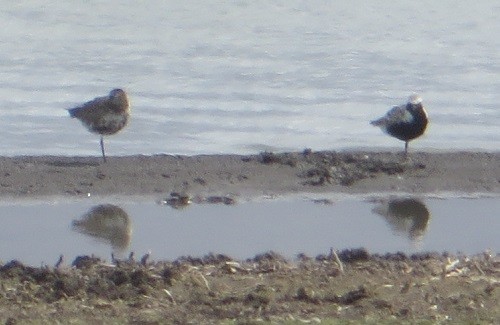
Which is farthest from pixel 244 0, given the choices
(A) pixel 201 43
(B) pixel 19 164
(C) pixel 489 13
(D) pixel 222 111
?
(B) pixel 19 164

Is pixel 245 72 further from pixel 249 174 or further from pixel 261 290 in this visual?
pixel 261 290

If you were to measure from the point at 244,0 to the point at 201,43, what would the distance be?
8890 mm

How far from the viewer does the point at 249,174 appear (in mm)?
12930

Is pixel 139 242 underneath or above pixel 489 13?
underneath

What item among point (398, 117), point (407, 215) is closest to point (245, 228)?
point (407, 215)

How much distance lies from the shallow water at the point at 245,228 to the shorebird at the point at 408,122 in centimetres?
218

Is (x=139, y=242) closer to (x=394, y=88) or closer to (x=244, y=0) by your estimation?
(x=394, y=88)

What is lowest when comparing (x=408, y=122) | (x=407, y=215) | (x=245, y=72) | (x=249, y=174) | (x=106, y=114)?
(x=407, y=215)

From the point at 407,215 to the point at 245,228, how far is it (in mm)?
1637

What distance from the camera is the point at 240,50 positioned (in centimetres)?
2306

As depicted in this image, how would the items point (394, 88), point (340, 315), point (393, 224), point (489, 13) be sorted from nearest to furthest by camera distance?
point (340, 315) → point (393, 224) → point (394, 88) → point (489, 13)

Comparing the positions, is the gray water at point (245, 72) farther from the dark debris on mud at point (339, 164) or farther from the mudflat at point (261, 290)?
the mudflat at point (261, 290)

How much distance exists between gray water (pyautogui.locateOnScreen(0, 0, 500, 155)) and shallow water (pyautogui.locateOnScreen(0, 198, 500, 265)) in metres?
2.97

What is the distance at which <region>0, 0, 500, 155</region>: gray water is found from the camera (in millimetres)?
15445
